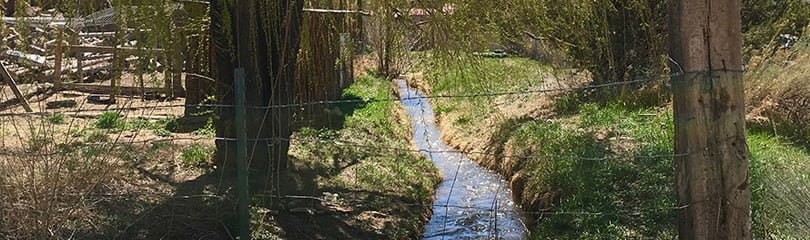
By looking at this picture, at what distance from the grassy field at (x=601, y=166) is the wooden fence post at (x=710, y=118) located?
71 cm

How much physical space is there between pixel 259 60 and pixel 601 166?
11.5 ft

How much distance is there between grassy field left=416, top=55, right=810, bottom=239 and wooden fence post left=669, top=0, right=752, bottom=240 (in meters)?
0.71

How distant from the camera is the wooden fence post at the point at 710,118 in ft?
13.7

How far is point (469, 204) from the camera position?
959 cm

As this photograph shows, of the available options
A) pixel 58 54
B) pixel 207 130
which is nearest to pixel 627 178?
pixel 207 130

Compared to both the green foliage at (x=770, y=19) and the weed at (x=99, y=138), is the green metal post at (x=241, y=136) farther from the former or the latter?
the green foliage at (x=770, y=19)

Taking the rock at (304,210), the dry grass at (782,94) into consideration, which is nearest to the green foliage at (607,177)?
the dry grass at (782,94)

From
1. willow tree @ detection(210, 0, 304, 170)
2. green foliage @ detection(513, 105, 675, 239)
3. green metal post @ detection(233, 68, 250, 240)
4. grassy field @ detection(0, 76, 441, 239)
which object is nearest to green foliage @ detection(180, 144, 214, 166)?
grassy field @ detection(0, 76, 441, 239)

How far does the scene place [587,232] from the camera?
23.5ft

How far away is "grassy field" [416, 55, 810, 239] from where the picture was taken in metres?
5.96

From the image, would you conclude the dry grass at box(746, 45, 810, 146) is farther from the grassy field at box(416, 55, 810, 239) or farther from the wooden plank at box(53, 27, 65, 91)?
the wooden plank at box(53, 27, 65, 91)

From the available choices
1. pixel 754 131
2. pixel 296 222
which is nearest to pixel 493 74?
pixel 296 222

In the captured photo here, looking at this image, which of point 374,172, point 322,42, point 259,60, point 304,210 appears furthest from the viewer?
point 374,172

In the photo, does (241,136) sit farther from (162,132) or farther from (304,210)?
(162,132)
